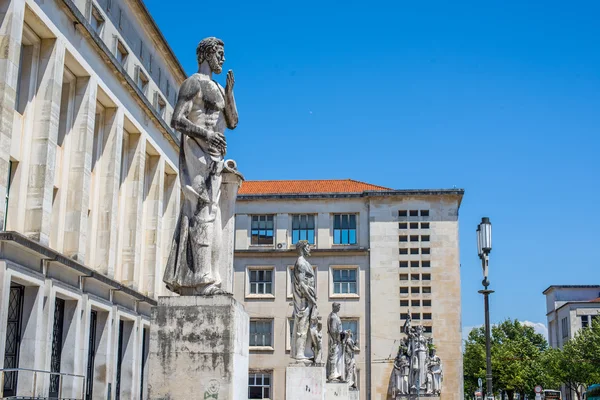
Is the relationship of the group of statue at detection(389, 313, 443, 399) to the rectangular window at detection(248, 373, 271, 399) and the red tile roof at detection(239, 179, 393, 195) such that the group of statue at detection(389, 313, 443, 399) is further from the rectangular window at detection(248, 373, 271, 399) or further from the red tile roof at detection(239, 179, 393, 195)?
the red tile roof at detection(239, 179, 393, 195)

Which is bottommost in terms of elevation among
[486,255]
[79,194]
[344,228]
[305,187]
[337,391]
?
[337,391]

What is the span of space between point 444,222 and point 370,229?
21.4ft

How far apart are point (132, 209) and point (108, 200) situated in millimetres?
3908

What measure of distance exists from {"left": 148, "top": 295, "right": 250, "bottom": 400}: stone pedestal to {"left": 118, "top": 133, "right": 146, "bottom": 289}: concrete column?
94.4 feet

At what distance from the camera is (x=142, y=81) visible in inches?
1634

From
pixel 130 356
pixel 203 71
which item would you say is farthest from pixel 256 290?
pixel 203 71

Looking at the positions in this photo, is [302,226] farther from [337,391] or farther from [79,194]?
[337,391]

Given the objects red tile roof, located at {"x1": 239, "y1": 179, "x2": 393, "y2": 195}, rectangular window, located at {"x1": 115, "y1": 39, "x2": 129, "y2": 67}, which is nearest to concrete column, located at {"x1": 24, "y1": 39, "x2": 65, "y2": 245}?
rectangular window, located at {"x1": 115, "y1": 39, "x2": 129, "y2": 67}

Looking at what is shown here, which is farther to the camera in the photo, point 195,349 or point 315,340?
point 315,340

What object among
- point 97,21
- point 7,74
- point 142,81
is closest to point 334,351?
point 7,74

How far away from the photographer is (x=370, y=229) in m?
67.8

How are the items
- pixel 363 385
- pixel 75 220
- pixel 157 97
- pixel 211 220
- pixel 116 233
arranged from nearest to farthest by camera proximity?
pixel 211 220
pixel 75 220
pixel 116 233
pixel 157 97
pixel 363 385

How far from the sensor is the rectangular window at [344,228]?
6862 centimetres

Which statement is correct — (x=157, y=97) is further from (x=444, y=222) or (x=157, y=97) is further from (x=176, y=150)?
(x=444, y=222)
